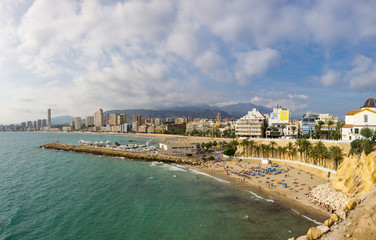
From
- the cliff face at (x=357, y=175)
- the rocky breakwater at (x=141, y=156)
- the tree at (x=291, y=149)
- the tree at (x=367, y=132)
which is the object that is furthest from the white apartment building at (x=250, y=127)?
the cliff face at (x=357, y=175)

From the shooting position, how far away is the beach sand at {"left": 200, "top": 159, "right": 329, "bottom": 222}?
83.5ft

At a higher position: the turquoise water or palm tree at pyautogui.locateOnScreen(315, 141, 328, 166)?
palm tree at pyautogui.locateOnScreen(315, 141, 328, 166)

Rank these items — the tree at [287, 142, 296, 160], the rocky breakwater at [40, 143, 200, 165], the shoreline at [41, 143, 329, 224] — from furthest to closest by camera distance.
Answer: the rocky breakwater at [40, 143, 200, 165], the tree at [287, 142, 296, 160], the shoreline at [41, 143, 329, 224]

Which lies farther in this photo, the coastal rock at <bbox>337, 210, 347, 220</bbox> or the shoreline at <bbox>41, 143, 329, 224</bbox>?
the shoreline at <bbox>41, 143, 329, 224</bbox>

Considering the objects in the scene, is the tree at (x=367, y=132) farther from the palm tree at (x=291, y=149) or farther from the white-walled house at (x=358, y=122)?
the palm tree at (x=291, y=149)

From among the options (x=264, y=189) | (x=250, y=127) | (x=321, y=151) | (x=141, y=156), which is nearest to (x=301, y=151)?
(x=321, y=151)

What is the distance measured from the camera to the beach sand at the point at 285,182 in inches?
1001

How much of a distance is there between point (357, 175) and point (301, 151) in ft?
65.4

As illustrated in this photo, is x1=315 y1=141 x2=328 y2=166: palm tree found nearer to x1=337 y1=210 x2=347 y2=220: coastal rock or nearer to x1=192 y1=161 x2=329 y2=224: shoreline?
x1=192 y1=161 x2=329 y2=224: shoreline

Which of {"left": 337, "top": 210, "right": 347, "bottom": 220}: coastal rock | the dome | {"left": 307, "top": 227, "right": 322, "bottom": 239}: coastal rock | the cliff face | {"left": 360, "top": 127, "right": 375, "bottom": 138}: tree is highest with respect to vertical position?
the dome

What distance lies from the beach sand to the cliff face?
175 inches

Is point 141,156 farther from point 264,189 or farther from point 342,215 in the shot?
point 342,215

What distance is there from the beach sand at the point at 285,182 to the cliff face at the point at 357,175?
444cm

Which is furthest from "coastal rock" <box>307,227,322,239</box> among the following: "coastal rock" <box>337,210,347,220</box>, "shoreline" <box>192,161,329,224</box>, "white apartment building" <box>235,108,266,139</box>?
"white apartment building" <box>235,108,266,139</box>
